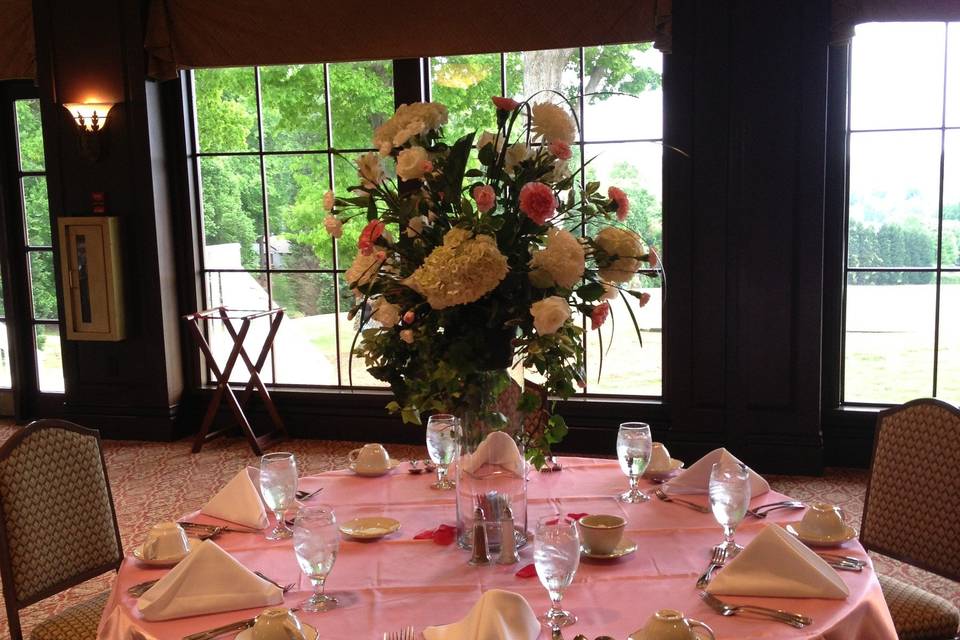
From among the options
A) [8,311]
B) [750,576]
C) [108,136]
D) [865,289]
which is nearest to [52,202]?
[108,136]

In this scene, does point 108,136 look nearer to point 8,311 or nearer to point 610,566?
point 8,311

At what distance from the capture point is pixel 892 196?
518cm

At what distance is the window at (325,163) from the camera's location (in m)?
5.59

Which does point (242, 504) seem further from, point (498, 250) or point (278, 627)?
point (498, 250)

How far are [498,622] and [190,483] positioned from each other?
411cm

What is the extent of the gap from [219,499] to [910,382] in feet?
13.8

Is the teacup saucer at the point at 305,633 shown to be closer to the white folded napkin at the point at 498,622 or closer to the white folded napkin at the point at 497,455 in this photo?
the white folded napkin at the point at 498,622

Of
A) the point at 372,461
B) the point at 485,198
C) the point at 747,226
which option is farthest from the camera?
the point at 747,226

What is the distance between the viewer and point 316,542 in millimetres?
1839

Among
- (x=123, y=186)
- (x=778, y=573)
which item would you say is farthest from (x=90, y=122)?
(x=778, y=573)

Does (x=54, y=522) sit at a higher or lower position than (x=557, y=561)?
lower

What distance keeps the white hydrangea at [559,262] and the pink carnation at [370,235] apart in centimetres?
34

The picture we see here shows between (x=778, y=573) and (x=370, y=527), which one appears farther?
(x=370, y=527)

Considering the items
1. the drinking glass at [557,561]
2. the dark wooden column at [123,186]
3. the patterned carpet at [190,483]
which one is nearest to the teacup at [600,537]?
the drinking glass at [557,561]
